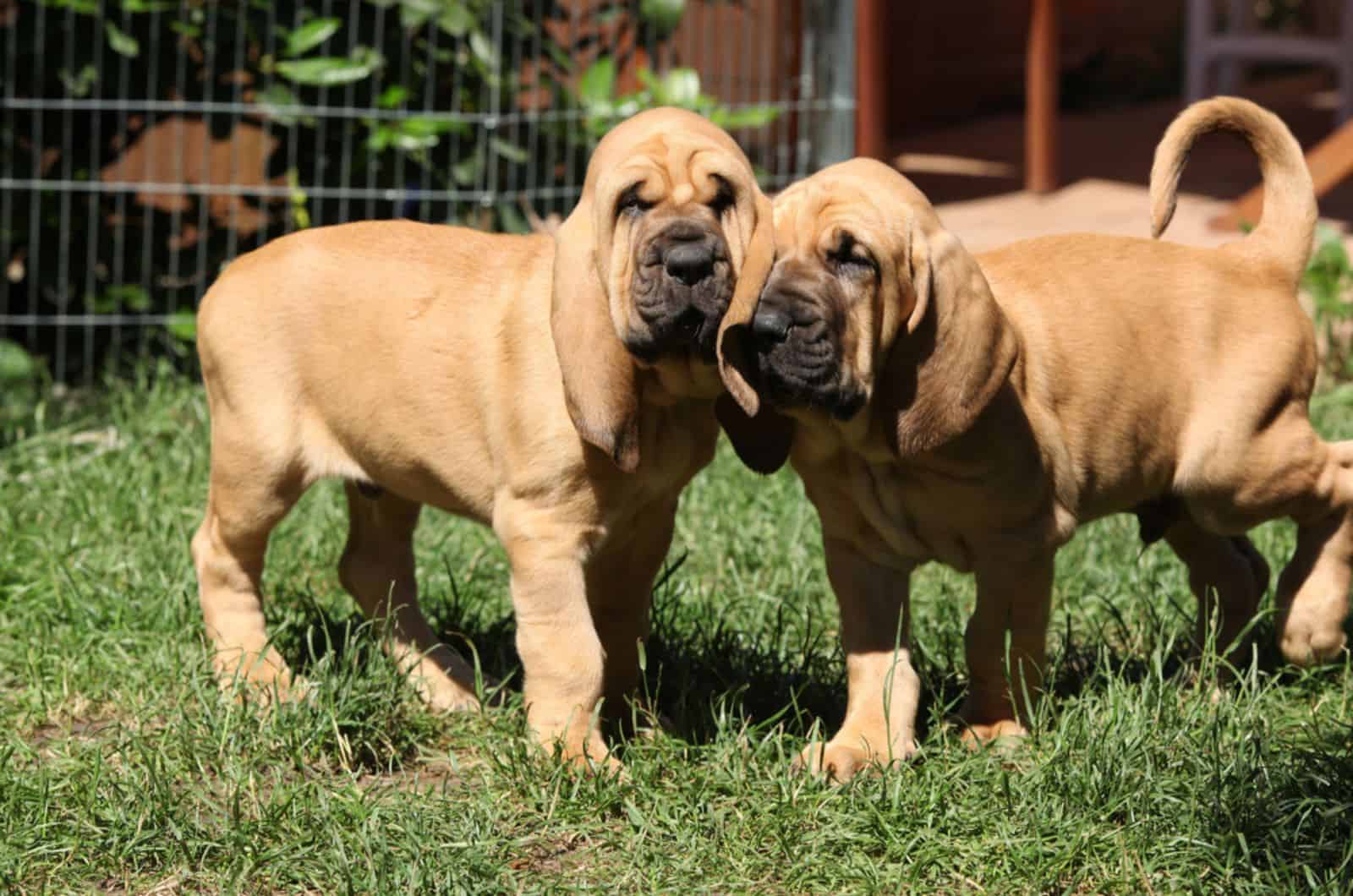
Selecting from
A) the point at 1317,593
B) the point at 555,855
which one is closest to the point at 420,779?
the point at 555,855

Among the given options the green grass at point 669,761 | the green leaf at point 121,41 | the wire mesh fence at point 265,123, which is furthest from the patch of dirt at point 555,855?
the green leaf at point 121,41

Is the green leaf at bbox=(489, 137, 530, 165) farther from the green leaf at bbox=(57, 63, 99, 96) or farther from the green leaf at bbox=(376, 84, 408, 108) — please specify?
the green leaf at bbox=(57, 63, 99, 96)

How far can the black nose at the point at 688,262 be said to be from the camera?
11.7ft

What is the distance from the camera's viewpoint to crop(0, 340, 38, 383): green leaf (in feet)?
23.7

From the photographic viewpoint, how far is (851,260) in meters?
3.65

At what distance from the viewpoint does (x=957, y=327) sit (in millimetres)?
3639

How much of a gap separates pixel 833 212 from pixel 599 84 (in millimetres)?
4230

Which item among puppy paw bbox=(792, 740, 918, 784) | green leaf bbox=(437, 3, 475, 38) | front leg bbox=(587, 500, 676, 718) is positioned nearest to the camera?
puppy paw bbox=(792, 740, 918, 784)

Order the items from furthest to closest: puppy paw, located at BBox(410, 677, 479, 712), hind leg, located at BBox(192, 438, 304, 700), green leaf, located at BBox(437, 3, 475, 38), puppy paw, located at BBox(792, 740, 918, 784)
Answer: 1. green leaf, located at BBox(437, 3, 475, 38)
2. puppy paw, located at BBox(410, 677, 479, 712)
3. hind leg, located at BBox(192, 438, 304, 700)
4. puppy paw, located at BBox(792, 740, 918, 784)

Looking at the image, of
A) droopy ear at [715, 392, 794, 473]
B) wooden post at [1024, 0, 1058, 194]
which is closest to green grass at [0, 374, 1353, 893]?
droopy ear at [715, 392, 794, 473]

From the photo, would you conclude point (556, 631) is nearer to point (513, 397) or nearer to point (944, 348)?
point (513, 397)

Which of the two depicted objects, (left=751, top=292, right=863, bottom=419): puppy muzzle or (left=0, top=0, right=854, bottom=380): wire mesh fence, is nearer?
(left=751, top=292, right=863, bottom=419): puppy muzzle

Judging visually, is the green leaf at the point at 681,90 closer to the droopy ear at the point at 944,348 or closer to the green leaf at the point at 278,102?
the green leaf at the point at 278,102

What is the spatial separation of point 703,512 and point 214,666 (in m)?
1.98
